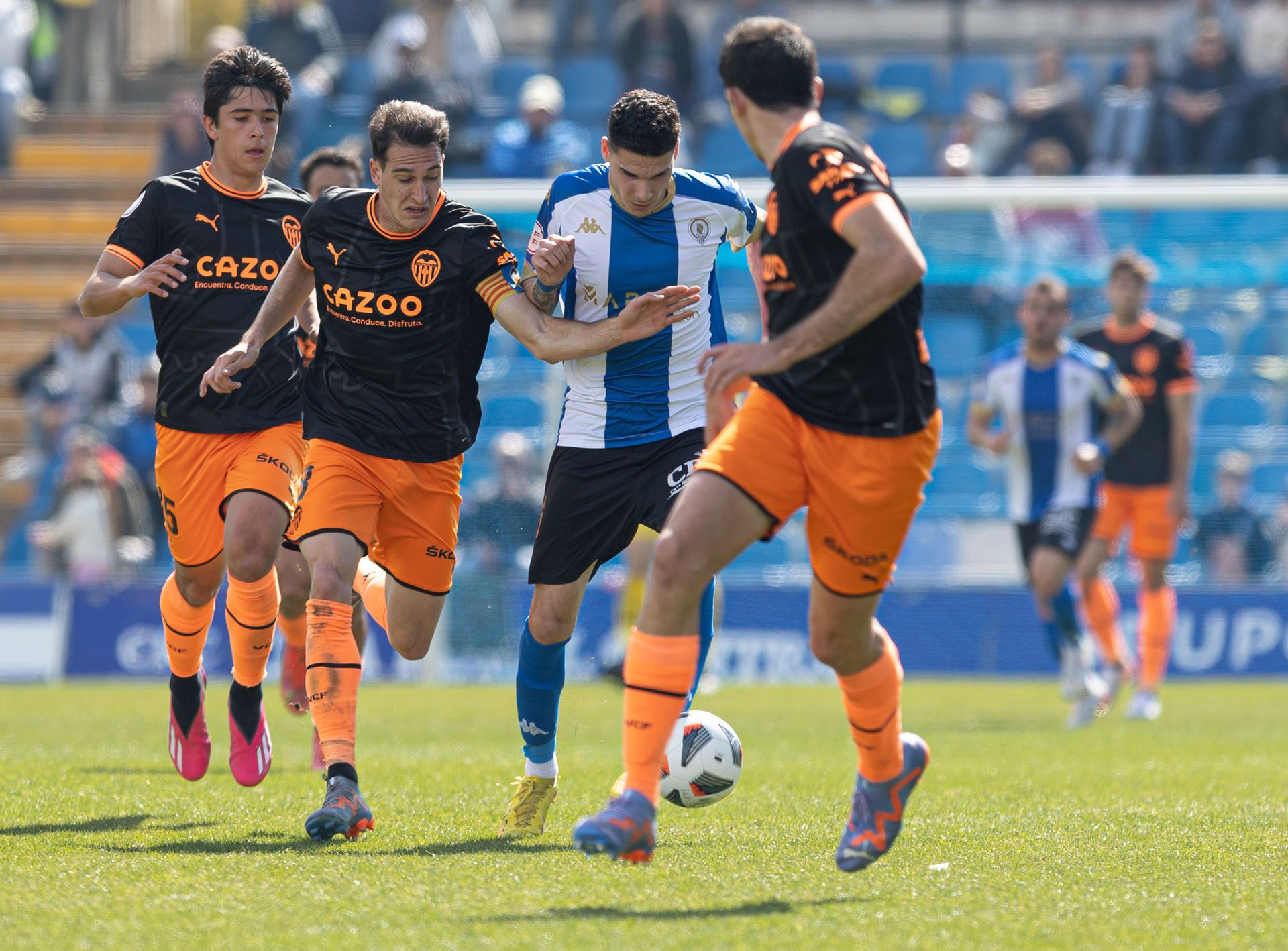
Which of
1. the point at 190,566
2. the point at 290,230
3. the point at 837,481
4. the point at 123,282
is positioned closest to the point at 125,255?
the point at 123,282

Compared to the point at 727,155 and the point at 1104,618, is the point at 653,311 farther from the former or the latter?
the point at 727,155

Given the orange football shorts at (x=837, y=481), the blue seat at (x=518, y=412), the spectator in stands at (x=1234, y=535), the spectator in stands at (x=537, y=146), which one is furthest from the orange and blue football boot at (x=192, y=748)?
the spectator in stands at (x=1234, y=535)

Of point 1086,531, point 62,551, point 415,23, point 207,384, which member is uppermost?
point 415,23

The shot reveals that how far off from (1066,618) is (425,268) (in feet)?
22.7

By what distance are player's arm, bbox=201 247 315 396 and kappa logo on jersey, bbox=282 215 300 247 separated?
0.66m

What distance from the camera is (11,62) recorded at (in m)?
23.0

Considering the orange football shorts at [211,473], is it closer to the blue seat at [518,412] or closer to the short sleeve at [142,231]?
the short sleeve at [142,231]

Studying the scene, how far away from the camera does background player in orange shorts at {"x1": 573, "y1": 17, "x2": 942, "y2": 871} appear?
15.6 feet

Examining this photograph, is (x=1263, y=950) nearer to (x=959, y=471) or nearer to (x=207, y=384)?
(x=207, y=384)

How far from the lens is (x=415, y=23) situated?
67.8 ft

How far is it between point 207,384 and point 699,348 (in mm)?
1817

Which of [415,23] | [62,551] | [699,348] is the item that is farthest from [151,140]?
[699,348]

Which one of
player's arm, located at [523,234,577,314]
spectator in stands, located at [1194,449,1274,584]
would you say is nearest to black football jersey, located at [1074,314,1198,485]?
spectator in stands, located at [1194,449,1274,584]

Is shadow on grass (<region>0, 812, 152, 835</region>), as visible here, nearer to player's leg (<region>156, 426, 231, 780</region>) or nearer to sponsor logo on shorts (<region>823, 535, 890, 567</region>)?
player's leg (<region>156, 426, 231, 780</region>)
